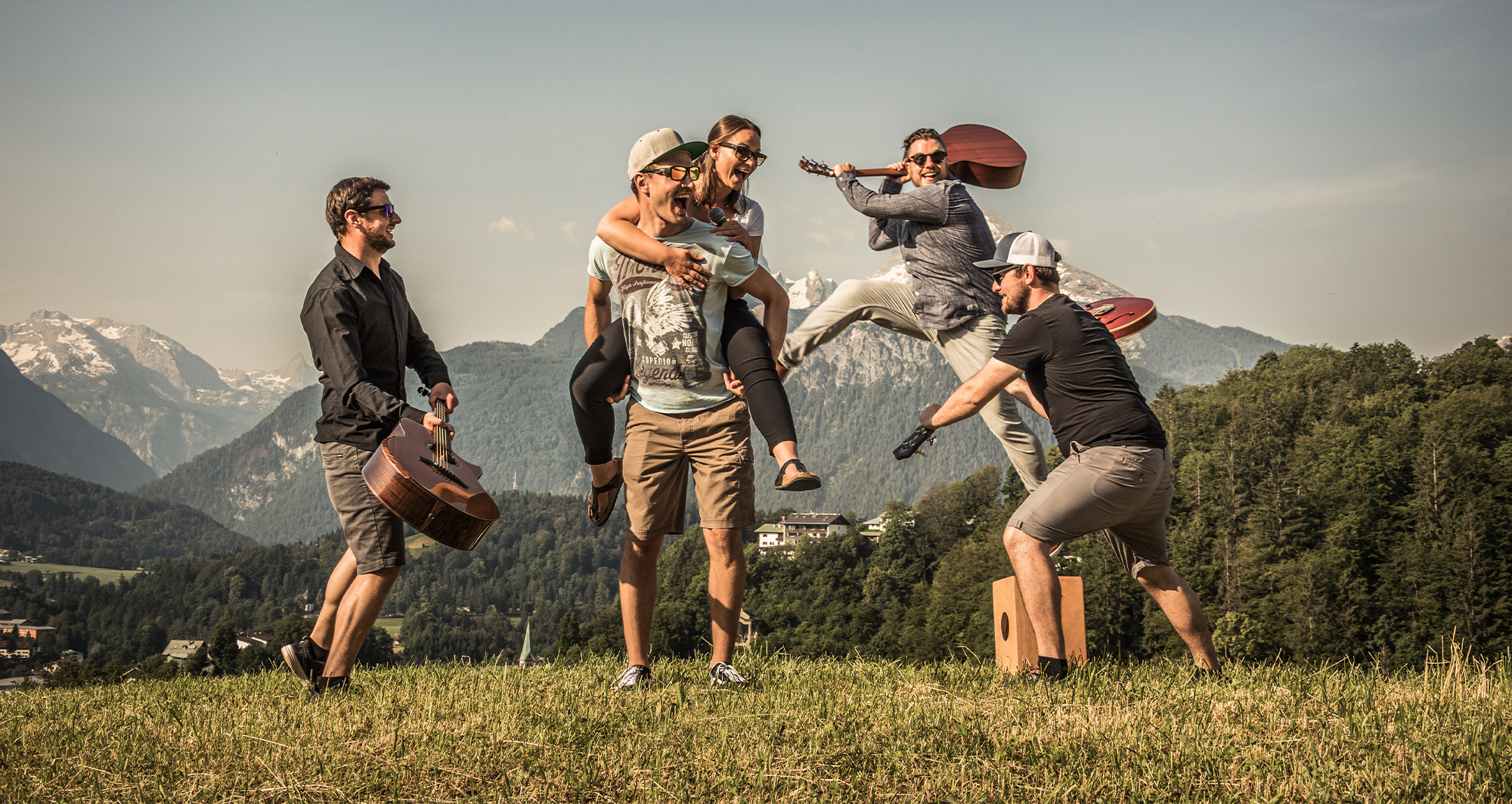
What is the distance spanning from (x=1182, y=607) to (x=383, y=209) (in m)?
5.06

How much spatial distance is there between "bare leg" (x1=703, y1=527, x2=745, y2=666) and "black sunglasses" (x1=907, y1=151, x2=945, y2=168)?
12.7 ft

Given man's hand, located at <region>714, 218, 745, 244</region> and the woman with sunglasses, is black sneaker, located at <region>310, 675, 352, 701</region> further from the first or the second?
man's hand, located at <region>714, 218, 745, 244</region>

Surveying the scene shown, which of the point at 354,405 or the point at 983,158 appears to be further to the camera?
the point at 983,158

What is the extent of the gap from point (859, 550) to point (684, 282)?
106 meters

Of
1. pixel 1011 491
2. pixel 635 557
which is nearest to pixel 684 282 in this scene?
pixel 635 557

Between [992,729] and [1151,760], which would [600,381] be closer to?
[992,729]

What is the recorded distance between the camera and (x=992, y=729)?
168 inches

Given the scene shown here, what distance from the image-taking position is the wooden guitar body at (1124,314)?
7715 mm

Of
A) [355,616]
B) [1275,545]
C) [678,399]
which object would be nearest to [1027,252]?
[678,399]

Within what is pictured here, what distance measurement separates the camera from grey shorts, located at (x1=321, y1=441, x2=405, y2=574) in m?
5.64

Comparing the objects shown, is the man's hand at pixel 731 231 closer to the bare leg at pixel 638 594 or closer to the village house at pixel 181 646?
the bare leg at pixel 638 594

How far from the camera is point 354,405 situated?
568 centimetres

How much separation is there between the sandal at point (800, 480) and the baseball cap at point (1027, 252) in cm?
156

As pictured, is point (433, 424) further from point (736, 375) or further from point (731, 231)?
point (731, 231)
